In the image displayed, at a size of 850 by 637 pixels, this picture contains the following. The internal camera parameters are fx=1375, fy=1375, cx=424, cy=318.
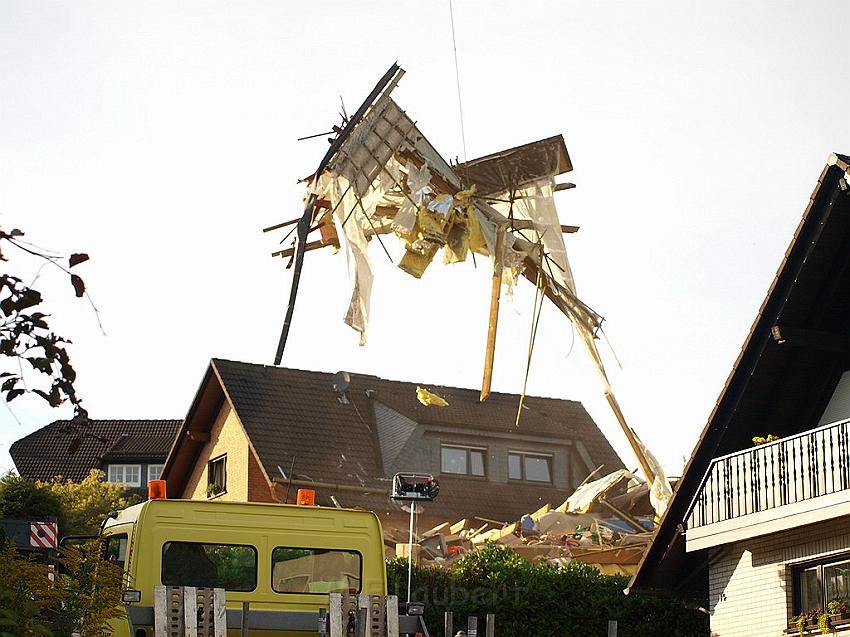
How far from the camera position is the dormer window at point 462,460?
37219 mm

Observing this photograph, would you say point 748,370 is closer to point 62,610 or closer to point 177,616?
point 177,616

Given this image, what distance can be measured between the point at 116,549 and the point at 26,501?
29780 mm

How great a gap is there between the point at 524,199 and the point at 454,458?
10.7 m

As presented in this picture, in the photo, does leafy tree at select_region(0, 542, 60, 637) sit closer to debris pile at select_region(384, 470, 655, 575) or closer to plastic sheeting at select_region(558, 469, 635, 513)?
debris pile at select_region(384, 470, 655, 575)

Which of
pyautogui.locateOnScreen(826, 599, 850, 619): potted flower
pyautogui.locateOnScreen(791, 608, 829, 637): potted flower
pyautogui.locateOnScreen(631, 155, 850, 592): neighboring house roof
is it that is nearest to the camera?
pyautogui.locateOnScreen(826, 599, 850, 619): potted flower

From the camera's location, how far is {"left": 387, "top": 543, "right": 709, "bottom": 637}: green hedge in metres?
23.5

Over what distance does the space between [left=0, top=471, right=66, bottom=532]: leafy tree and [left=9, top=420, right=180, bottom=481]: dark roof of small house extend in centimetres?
1958

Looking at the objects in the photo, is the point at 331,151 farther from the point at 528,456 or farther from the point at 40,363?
the point at 40,363

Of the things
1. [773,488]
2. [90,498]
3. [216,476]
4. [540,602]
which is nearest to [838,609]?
[773,488]

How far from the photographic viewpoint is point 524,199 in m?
28.9

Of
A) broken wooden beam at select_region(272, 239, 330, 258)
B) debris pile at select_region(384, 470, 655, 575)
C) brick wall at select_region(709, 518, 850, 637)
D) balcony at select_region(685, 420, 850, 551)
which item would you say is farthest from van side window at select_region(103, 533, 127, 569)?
broken wooden beam at select_region(272, 239, 330, 258)

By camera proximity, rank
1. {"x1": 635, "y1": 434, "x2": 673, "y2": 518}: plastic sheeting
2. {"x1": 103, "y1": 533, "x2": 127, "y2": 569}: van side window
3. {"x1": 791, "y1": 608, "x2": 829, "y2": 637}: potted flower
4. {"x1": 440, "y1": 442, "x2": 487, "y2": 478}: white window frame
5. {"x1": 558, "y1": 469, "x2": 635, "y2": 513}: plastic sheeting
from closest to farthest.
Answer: {"x1": 103, "y1": 533, "x2": 127, "y2": 569}: van side window
{"x1": 791, "y1": 608, "x2": 829, "y2": 637}: potted flower
{"x1": 635, "y1": 434, "x2": 673, "y2": 518}: plastic sheeting
{"x1": 558, "y1": 469, "x2": 635, "y2": 513}: plastic sheeting
{"x1": 440, "y1": 442, "x2": 487, "y2": 478}: white window frame

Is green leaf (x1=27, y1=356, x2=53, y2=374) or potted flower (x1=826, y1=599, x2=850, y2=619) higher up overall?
green leaf (x1=27, y1=356, x2=53, y2=374)

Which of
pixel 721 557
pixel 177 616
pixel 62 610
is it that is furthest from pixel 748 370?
pixel 62 610
